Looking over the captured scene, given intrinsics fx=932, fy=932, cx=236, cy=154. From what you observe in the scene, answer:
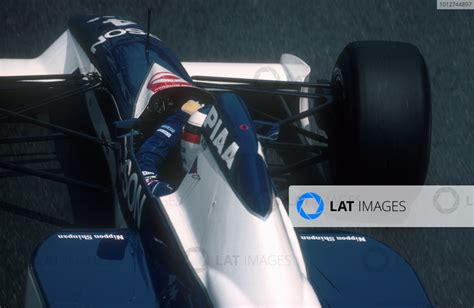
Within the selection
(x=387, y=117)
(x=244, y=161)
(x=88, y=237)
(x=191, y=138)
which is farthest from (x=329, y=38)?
Answer: (x=88, y=237)

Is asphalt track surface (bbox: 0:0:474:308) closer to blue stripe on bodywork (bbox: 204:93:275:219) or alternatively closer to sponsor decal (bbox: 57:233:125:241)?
sponsor decal (bbox: 57:233:125:241)

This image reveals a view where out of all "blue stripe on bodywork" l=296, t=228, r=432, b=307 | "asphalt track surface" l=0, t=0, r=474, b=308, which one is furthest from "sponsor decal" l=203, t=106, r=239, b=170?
"asphalt track surface" l=0, t=0, r=474, b=308

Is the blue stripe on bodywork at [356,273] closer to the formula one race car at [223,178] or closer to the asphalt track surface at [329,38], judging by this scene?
the formula one race car at [223,178]

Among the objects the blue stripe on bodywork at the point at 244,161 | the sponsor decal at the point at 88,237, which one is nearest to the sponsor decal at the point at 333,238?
the blue stripe on bodywork at the point at 244,161

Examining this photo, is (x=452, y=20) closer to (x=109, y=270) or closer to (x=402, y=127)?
(x=402, y=127)

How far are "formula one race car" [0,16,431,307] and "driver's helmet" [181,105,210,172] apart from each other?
0.20 ft

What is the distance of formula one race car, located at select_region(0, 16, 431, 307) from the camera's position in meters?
2.78

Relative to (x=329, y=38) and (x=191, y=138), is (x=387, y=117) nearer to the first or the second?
(x=191, y=138)

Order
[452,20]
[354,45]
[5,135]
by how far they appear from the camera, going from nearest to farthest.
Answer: [354,45]
[5,135]
[452,20]

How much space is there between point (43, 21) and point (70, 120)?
82 centimetres

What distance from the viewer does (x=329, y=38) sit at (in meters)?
5.30

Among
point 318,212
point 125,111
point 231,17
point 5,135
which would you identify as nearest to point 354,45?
point 318,212

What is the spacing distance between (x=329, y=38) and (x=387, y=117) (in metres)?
1.54

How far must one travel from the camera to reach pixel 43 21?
16.8 feet
